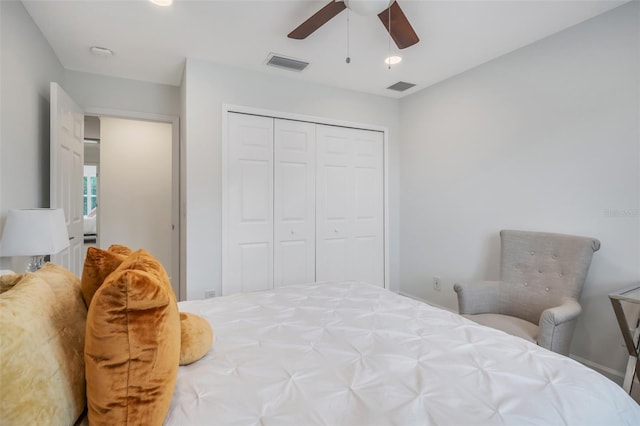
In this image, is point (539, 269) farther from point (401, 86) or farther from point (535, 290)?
point (401, 86)

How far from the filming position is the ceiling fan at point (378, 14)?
68.7 inches

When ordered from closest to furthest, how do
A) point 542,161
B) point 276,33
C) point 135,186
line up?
point 276,33 → point 542,161 → point 135,186

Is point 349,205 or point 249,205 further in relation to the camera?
point 349,205

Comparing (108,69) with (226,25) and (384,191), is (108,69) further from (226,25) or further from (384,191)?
(384,191)

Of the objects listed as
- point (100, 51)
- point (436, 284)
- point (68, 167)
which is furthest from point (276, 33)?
point (436, 284)

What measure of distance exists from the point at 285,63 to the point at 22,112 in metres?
2.00

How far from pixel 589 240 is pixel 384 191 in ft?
6.94

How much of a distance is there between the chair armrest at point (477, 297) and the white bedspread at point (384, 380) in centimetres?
95

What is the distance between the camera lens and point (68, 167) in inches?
109

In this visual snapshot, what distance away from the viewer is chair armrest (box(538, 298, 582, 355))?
6.25ft

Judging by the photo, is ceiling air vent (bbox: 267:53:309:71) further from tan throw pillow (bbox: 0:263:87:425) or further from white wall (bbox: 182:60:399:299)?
tan throw pillow (bbox: 0:263:87:425)

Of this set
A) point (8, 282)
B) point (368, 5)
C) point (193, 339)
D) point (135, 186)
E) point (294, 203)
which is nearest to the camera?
point (8, 282)

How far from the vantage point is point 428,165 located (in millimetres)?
3703

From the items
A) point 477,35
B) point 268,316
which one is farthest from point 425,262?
point 268,316
